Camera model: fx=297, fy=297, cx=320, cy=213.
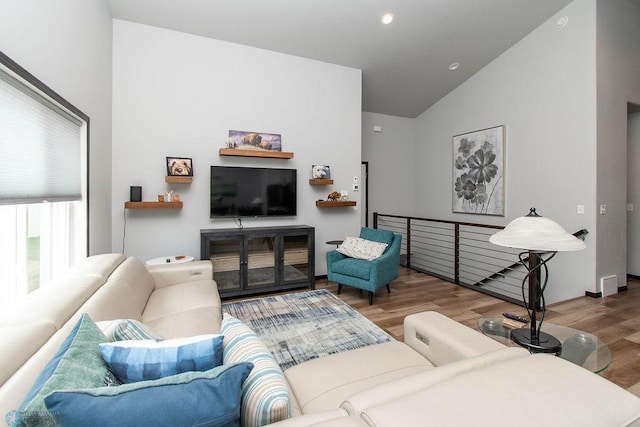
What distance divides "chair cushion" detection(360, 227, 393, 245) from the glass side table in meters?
1.88

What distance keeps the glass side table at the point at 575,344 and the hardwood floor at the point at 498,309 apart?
729 millimetres

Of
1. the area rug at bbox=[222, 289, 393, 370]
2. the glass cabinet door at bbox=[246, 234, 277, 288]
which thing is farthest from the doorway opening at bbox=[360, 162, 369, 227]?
the glass cabinet door at bbox=[246, 234, 277, 288]

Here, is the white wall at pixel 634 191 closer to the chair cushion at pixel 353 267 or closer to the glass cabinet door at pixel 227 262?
the chair cushion at pixel 353 267

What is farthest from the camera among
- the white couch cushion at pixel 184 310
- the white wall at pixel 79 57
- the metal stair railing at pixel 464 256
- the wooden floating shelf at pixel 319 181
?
the metal stair railing at pixel 464 256

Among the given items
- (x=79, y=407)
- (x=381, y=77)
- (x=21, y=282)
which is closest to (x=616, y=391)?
(x=79, y=407)

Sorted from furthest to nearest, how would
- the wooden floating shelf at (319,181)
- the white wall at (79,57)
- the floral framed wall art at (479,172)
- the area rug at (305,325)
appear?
the floral framed wall art at (479,172), the wooden floating shelf at (319,181), the area rug at (305,325), the white wall at (79,57)

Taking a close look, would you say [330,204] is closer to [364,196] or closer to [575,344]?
[364,196]

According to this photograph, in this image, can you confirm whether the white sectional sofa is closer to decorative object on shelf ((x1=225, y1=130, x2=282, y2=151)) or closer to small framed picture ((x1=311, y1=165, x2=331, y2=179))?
decorative object on shelf ((x1=225, y1=130, x2=282, y2=151))

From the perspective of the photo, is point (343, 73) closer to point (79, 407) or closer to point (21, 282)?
point (21, 282)

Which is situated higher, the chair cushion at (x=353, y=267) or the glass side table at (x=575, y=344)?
the chair cushion at (x=353, y=267)

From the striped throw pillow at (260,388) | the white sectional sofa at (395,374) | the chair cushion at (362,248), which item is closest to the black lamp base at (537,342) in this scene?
the white sectional sofa at (395,374)

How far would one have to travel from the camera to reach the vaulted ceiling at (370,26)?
3.30 meters

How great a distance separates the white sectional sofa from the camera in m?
0.70

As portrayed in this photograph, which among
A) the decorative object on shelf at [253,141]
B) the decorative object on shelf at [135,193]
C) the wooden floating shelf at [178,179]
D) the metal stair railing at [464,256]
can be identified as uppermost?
the decorative object on shelf at [253,141]
